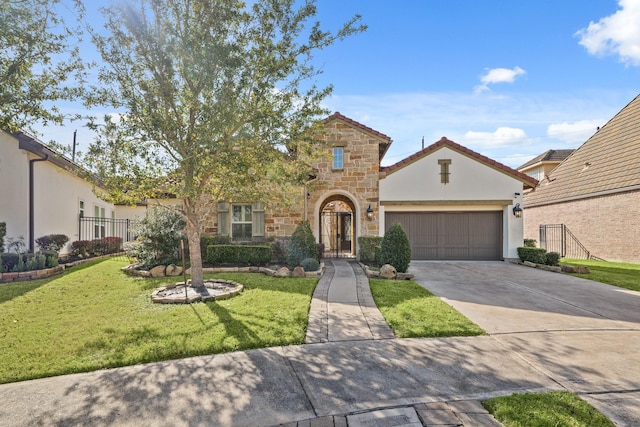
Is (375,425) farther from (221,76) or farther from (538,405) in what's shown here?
(221,76)

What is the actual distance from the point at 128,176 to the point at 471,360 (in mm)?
7569

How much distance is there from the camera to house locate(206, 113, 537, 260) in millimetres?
13406

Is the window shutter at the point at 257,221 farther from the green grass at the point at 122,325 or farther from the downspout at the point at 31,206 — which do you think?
the downspout at the point at 31,206

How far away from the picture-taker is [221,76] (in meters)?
6.73

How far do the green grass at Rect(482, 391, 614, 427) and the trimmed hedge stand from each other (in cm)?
929

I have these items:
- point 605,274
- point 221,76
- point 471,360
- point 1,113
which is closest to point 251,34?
point 221,76

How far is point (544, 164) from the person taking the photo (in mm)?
25297

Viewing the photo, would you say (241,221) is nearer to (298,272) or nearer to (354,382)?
(298,272)

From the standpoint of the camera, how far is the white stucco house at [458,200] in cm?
1437

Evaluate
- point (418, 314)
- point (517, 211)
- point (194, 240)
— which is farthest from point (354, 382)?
point (517, 211)

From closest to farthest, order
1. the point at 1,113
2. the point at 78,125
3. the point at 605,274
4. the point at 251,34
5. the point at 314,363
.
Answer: the point at 314,363 → the point at 1,113 → the point at 78,125 → the point at 251,34 → the point at 605,274

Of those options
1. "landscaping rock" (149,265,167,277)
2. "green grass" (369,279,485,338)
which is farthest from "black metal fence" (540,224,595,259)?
"landscaping rock" (149,265,167,277)

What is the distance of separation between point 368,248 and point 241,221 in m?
5.50

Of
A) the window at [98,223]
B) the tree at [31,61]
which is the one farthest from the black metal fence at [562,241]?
the window at [98,223]
